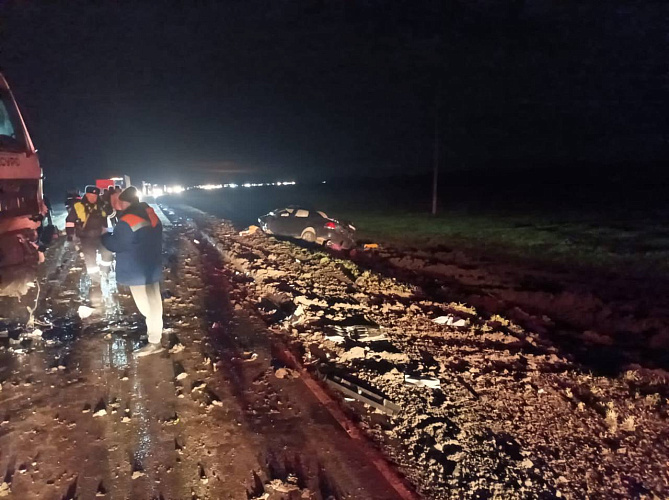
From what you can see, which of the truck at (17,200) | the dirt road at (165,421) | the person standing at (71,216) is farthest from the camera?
the person standing at (71,216)

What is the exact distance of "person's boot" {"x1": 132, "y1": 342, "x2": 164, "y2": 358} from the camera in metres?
6.06

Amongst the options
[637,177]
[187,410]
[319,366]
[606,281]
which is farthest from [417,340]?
[637,177]

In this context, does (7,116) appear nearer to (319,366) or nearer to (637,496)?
(319,366)

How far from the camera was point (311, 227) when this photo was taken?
18.4 m

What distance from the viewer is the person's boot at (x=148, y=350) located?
606cm

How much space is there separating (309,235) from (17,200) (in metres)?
12.3

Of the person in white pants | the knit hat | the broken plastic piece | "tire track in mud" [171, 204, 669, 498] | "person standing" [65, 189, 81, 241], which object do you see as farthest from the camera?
"person standing" [65, 189, 81, 241]

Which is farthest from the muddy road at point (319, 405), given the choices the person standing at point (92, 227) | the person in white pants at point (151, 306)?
the person standing at point (92, 227)

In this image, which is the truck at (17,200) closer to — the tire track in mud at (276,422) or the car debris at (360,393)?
the tire track in mud at (276,422)

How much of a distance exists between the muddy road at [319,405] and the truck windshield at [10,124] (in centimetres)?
254

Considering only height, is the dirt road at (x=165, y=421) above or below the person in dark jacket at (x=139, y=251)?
below

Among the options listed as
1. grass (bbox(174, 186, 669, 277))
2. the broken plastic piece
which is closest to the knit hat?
the broken plastic piece

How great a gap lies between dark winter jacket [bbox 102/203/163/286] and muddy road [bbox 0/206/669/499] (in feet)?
3.30

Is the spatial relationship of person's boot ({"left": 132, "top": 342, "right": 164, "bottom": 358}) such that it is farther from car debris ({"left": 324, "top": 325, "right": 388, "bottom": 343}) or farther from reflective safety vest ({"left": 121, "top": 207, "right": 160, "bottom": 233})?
car debris ({"left": 324, "top": 325, "right": 388, "bottom": 343})
